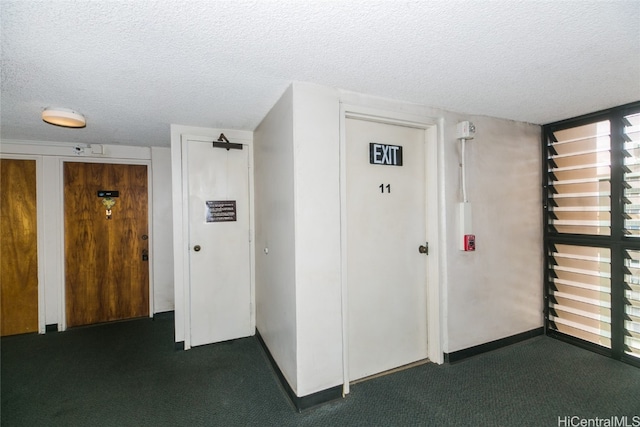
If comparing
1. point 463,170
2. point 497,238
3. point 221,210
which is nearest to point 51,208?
point 221,210

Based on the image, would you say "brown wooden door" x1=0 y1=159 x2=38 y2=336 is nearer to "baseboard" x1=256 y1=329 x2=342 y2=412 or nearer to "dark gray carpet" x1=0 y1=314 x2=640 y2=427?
"dark gray carpet" x1=0 y1=314 x2=640 y2=427

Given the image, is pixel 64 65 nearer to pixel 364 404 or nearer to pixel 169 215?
pixel 169 215

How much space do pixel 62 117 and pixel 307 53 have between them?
230 centimetres

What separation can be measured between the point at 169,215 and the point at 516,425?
437 cm

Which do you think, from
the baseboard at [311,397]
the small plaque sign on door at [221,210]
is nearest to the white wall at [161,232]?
the small plaque sign on door at [221,210]

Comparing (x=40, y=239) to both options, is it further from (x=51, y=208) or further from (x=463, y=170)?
(x=463, y=170)

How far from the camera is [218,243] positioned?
3.17m

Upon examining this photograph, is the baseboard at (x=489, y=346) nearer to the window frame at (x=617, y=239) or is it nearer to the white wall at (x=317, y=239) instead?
the window frame at (x=617, y=239)

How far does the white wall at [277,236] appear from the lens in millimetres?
2088

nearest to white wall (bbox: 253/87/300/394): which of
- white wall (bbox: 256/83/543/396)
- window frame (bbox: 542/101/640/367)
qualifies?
white wall (bbox: 256/83/543/396)

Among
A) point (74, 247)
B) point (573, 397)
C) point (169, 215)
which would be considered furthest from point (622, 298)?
point (74, 247)

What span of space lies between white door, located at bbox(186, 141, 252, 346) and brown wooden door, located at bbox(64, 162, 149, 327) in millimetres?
1443

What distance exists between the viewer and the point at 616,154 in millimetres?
2646

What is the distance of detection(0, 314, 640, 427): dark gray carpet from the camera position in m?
1.95
